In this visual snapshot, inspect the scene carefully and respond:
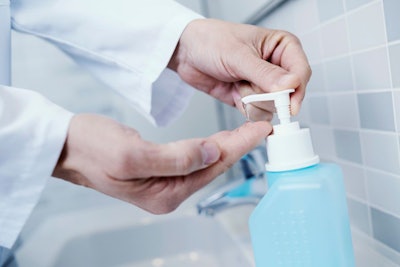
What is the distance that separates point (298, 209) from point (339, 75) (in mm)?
200

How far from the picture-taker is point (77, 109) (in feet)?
3.00

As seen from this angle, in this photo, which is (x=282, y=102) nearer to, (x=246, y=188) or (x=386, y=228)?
(x=386, y=228)

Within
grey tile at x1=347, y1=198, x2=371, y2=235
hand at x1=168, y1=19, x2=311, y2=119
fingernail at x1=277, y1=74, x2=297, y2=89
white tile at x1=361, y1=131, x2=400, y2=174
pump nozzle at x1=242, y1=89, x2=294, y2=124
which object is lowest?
grey tile at x1=347, y1=198, x2=371, y2=235

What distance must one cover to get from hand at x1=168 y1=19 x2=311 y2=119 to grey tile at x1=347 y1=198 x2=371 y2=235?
15 centimetres

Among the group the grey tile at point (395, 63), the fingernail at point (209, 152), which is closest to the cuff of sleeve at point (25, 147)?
the fingernail at point (209, 152)

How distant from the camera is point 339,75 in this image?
1.42 feet

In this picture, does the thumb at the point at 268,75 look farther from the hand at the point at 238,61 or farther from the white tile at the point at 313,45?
the white tile at the point at 313,45

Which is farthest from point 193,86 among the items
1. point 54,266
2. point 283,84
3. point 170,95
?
point 54,266

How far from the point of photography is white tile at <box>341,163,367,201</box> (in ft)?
1.39

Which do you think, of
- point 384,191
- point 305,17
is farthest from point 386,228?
point 305,17

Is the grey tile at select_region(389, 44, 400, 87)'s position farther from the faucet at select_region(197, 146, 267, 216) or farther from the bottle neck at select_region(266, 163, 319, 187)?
the faucet at select_region(197, 146, 267, 216)

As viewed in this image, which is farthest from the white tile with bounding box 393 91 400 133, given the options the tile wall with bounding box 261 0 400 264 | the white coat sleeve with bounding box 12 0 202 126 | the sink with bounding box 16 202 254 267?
the sink with bounding box 16 202 254 267

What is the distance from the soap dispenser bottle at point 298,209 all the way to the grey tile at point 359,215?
14cm

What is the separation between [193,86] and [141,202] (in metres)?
0.24
